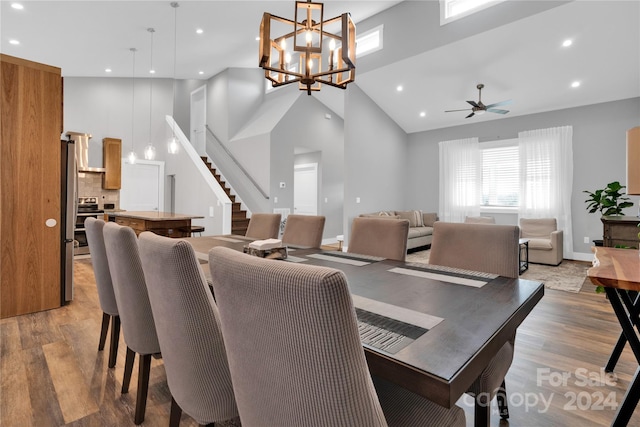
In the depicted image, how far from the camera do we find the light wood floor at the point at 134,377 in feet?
5.13

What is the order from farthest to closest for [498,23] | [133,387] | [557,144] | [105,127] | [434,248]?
[105,127] → [557,144] → [498,23] → [434,248] → [133,387]

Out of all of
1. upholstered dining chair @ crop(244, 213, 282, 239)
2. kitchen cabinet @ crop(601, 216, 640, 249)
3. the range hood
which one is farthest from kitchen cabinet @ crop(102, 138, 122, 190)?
kitchen cabinet @ crop(601, 216, 640, 249)

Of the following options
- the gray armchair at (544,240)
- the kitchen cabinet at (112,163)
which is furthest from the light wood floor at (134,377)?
the kitchen cabinet at (112,163)

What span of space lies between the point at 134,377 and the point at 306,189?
705 centimetres

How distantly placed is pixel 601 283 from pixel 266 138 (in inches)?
247

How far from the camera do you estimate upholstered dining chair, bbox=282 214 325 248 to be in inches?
105

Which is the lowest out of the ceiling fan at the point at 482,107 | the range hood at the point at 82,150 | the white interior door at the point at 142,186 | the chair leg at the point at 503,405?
the chair leg at the point at 503,405

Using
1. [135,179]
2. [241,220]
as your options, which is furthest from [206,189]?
[135,179]

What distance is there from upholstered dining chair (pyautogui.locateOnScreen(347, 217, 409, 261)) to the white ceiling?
3.87m

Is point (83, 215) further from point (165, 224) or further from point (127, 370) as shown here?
point (127, 370)

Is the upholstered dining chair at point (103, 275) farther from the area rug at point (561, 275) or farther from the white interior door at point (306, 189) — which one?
the white interior door at point (306, 189)

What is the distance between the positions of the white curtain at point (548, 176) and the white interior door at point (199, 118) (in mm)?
7510

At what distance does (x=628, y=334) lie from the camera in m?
1.47

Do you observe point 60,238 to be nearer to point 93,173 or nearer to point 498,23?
point 93,173
